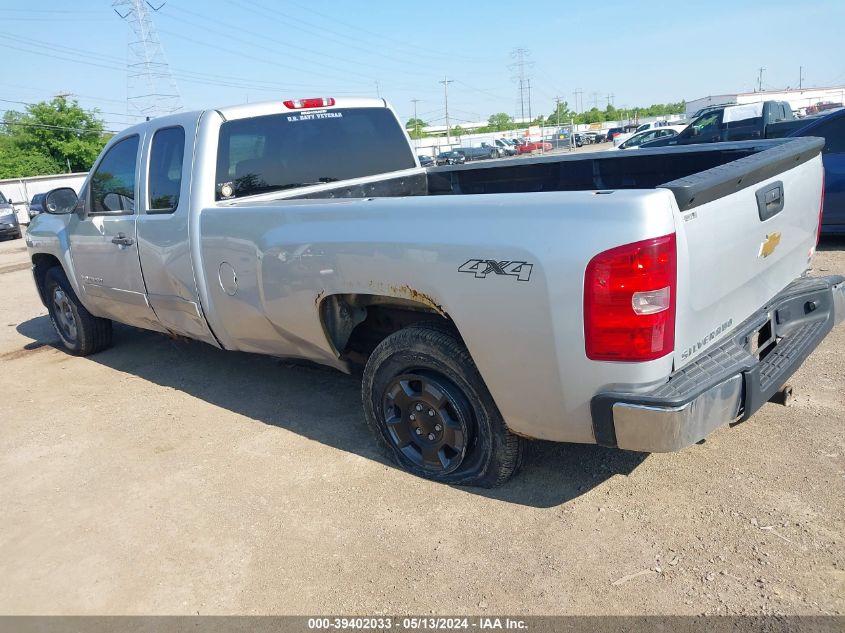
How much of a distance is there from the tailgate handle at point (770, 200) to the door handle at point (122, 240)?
408cm

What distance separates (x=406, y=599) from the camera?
2730 mm

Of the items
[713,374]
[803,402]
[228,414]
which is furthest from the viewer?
[228,414]

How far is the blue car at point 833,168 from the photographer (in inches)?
300

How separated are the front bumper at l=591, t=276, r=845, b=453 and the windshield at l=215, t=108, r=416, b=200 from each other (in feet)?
9.38

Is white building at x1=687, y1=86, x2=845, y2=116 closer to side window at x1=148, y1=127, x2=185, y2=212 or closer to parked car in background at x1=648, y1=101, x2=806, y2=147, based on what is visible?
parked car in background at x1=648, y1=101, x2=806, y2=147

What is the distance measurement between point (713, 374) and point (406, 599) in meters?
1.53

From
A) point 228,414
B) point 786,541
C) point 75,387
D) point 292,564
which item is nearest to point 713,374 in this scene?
point 786,541

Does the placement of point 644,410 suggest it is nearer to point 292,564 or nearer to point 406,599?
point 406,599

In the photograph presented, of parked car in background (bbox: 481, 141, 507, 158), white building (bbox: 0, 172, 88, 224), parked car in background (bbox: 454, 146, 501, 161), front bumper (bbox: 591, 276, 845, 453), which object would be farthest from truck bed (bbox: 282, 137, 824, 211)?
parked car in background (bbox: 481, 141, 507, 158)

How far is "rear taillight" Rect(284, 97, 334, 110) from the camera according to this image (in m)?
4.81

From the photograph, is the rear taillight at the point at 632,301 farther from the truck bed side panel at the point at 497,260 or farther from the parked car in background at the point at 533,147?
the parked car in background at the point at 533,147

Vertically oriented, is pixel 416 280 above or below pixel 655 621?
above

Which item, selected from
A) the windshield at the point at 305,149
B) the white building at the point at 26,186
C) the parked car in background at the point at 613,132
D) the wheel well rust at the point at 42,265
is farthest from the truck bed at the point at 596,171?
the parked car in background at the point at 613,132

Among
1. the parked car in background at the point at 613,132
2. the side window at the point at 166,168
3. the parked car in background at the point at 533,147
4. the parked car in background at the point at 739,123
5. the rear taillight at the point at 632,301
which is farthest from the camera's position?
the parked car in background at the point at 613,132
